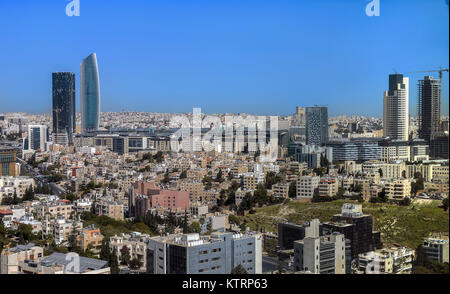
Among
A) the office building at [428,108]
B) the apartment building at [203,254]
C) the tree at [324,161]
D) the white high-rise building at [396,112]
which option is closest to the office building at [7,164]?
the tree at [324,161]

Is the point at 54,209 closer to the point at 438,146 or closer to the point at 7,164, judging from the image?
the point at 7,164

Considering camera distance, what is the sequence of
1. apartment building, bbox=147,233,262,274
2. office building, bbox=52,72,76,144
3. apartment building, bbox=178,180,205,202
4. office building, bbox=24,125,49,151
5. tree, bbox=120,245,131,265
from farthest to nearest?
office building, bbox=52,72,76,144
office building, bbox=24,125,49,151
apartment building, bbox=178,180,205,202
tree, bbox=120,245,131,265
apartment building, bbox=147,233,262,274

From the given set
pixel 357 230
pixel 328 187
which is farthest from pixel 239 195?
pixel 357 230

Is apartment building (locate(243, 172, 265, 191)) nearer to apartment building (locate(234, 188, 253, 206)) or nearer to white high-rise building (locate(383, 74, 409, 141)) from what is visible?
apartment building (locate(234, 188, 253, 206))

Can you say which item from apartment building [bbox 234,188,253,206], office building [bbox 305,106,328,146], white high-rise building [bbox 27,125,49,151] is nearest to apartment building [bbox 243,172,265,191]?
apartment building [bbox 234,188,253,206]

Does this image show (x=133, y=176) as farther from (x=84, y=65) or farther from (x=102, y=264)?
(x=102, y=264)

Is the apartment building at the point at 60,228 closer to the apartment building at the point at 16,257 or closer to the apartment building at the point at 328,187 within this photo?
the apartment building at the point at 16,257
